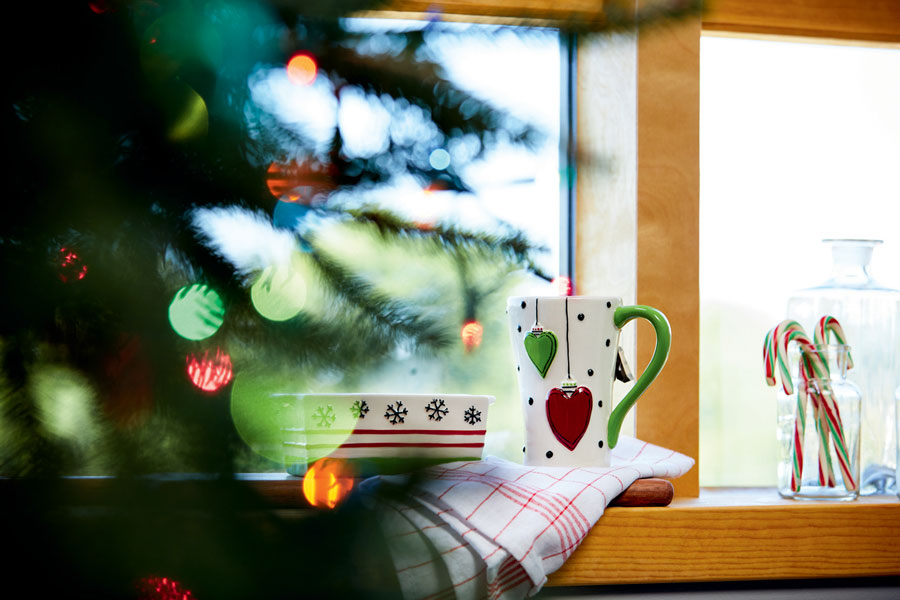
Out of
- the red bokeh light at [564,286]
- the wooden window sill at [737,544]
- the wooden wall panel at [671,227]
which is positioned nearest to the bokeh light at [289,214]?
the wooden window sill at [737,544]

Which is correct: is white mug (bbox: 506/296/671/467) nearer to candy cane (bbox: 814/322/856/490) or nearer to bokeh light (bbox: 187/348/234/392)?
candy cane (bbox: 814/322/856/490)

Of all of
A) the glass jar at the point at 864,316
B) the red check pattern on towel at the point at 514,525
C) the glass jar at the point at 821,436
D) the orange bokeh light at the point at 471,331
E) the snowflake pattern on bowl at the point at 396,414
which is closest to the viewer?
the orange bokeh light at the point at 471,331

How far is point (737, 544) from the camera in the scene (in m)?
0.79

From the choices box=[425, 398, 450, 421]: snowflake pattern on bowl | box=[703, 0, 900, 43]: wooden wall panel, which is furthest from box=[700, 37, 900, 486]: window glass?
box=[425, 398, 450, 421]: snowflake pattern on bowl

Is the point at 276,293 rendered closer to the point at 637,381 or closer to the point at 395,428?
the point at 395,428

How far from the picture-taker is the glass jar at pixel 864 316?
105 cm

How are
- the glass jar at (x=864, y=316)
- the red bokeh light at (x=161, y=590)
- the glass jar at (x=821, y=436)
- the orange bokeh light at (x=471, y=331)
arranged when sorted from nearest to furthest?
the red bokeh light at (x=161, y=590), the orange bokeh light at (x=471, y=331), the glass jar at (x=821, y=436), the glass jar at (x=864, y=316)

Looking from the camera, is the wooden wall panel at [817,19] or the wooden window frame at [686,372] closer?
the wooden window frame at [686,372]

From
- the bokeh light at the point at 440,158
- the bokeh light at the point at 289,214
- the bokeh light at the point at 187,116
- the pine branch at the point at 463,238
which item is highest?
the bokeh light at the point at 187,116

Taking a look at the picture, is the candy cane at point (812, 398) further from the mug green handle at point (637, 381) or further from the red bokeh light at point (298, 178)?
the red bokeh light at point (298, 178)

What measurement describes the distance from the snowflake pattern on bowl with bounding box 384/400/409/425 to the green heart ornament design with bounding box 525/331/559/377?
0.16 metres

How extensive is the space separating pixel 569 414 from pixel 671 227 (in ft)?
1.17

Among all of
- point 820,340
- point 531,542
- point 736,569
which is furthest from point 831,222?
point 531,542

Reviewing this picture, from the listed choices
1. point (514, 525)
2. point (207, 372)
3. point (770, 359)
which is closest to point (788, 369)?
point (770, 359)
